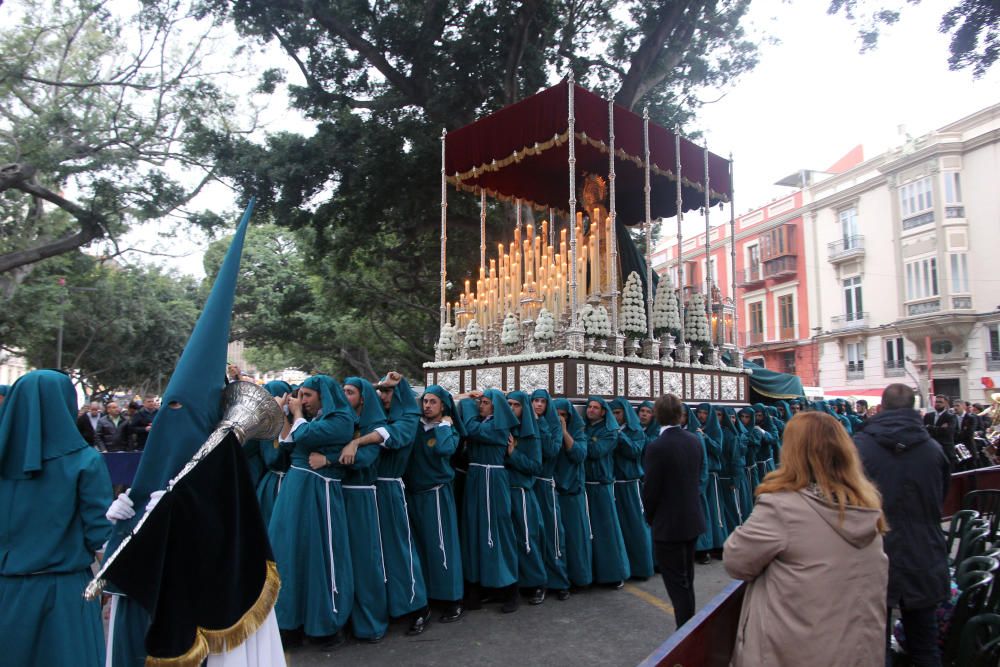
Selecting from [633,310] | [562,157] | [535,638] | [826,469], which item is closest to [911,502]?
[826,469]

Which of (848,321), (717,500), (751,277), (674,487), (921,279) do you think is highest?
(751,277)

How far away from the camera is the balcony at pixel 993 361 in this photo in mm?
26375

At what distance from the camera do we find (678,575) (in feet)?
16.2

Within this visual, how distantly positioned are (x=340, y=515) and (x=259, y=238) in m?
31.2

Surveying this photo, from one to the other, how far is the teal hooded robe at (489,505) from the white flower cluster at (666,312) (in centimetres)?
529

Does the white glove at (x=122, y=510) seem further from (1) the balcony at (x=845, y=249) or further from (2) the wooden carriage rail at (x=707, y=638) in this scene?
(1) the balcony at (x=845, y=249)

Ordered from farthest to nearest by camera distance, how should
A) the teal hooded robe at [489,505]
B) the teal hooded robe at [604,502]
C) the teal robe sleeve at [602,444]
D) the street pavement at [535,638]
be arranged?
the teal robe sleeve at [602,444] < the teal hooded robe at [604,502] < the teal hooded robe at [489,505] < the street pavement at [535,638]

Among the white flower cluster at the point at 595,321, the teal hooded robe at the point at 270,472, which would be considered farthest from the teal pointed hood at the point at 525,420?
the white flower cluster at the point at 595,321

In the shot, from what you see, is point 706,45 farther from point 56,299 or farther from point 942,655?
point 56,299

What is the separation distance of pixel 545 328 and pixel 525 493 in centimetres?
349

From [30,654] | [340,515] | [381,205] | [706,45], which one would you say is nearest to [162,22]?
[381,205]

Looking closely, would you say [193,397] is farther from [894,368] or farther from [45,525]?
[894,368]

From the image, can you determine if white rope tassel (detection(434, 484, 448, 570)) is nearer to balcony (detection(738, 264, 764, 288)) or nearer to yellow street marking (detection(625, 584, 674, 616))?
yellow street marking (detection(625, 584, 674, 616))

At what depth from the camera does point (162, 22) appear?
50.0ft
